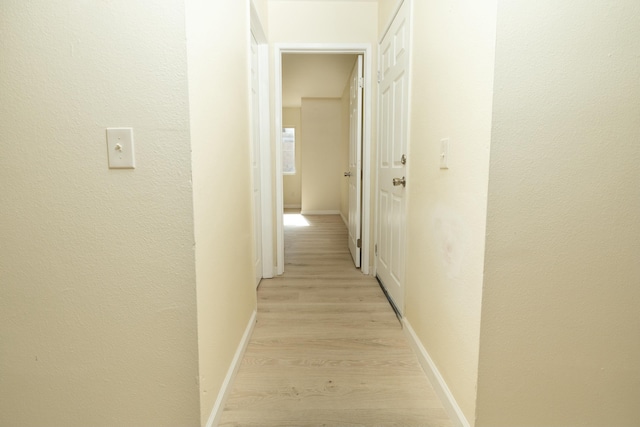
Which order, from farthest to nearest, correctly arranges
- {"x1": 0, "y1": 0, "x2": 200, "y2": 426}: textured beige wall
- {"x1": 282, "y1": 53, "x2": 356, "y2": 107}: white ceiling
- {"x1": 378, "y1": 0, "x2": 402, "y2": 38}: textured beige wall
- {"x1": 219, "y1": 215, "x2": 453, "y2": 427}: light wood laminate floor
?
{"x1": 282, "y1": 53, "x2": 356, "y2": 107}: white ceiling < {"x1": 378, "y1": 0, "x2": 402, "y2": 38}: textured beige wall < {"x1": 219, "y1": 215, "x2": 453, "y2": 427}: light wood laminate floor < {"x1": 0, "y1": 0, "x2": 200, "y2": 426}: textured beige wall

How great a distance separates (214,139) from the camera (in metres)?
1.33

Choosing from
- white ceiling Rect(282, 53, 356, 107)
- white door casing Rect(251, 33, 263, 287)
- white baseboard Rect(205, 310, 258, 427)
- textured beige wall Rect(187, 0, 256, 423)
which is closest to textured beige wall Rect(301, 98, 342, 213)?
white ceiling Rect(282, 53, 356, 107)

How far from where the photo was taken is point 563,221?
1161mm

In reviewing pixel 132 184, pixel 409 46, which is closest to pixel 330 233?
pixel 409 46

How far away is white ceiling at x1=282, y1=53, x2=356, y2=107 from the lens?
442cm

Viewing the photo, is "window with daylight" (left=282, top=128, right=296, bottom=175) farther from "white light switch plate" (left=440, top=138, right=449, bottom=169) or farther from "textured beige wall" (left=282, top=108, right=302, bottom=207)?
"white light switch plate" (left=440, top=138, right=449, bottom=169)

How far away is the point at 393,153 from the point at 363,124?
0.79 meters

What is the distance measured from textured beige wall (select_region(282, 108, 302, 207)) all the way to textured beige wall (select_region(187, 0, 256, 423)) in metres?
5.86

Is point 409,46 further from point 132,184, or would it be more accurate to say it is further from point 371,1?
point 132,184

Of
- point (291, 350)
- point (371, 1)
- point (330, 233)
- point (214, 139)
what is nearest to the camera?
point (214, 139)

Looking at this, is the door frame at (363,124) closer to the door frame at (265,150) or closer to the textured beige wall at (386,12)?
the door frame at (265,150)

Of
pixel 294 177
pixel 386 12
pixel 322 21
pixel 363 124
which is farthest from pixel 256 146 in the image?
pixel 294 177

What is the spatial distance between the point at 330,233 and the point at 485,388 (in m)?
4.02

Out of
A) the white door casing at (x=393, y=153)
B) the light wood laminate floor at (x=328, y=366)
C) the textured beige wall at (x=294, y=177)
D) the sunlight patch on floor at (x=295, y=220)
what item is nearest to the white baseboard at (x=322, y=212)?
the sunlight patch on floor at (x=295, y=220)
